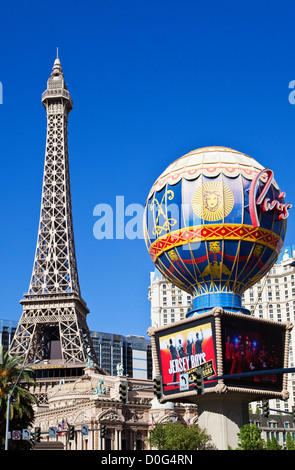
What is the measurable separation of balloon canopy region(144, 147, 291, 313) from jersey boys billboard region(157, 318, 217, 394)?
2.19 m

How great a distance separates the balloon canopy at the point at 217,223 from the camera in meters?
51.1

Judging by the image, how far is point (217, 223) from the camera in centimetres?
5094

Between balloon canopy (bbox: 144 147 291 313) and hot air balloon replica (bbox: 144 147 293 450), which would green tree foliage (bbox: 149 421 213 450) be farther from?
balloon canopy (bbox: 144 147 291 313)

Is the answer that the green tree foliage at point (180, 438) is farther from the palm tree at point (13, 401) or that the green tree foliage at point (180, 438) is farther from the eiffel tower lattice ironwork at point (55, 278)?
the eiffel tower lattice ironwork at point (55, 278)

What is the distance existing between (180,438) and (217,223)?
20.4 m

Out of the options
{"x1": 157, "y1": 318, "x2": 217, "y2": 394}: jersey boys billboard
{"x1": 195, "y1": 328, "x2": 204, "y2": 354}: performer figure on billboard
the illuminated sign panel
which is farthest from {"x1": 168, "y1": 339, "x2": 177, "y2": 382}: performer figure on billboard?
the illuminated sign panel

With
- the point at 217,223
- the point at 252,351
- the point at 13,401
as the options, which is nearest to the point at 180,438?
the point at 252,351

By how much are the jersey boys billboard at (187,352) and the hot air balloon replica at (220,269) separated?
0.26 feet

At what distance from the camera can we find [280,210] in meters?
52.9

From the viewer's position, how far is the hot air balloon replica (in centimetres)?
5088

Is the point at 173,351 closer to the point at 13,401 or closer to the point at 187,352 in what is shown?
the point at 187,352

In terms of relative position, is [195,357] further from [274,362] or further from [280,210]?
[280,210]

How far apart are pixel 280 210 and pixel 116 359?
384ft
